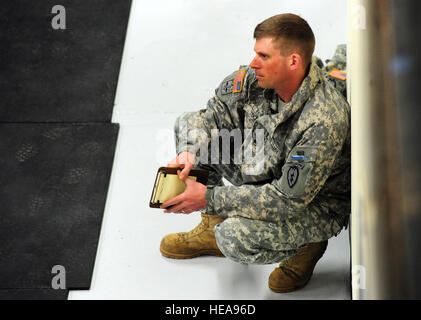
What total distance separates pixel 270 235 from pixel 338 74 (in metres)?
0.84

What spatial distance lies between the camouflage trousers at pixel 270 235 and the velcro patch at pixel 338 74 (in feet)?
2.11

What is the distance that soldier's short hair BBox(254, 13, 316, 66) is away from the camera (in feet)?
6.77

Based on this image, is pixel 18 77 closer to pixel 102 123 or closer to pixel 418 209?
pixel 102 123

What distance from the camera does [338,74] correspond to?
2645mm

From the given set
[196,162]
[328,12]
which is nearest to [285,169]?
[196,162]

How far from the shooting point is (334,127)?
2076 millimetres

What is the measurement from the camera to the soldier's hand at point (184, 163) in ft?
7.57

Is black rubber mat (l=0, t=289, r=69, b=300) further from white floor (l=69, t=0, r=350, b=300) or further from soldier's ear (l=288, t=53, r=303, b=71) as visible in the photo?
soldier's ear (l=288, t=53, r=303, b=71)

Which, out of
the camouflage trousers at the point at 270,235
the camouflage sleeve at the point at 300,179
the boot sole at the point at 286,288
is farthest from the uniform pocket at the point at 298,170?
the boot sole at the point at 286,288

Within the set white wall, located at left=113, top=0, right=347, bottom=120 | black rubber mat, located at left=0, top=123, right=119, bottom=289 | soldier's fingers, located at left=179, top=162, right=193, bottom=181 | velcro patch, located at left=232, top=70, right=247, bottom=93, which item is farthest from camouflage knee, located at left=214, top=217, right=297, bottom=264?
white wall, located at left=113, top=0, right=347, bottom=120

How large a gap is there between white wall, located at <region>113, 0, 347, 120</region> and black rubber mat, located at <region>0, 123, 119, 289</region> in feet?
1.04

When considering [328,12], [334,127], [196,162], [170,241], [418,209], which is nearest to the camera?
[418,209]

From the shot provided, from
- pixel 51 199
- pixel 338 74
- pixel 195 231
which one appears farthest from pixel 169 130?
pixel 338 74
